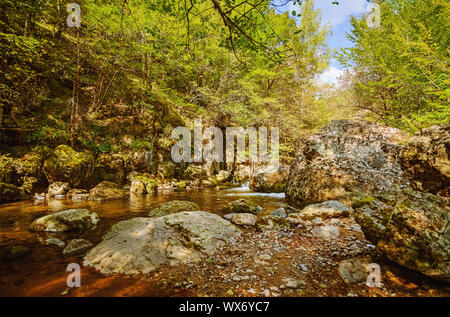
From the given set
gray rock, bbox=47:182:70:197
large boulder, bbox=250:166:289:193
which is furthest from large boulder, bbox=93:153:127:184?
large boulder, bbox=250:166:289:193

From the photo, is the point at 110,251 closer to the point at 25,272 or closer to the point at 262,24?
the point at 25,272

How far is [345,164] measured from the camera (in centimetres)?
581

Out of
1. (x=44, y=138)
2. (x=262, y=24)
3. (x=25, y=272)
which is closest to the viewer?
(x=25, y=272)

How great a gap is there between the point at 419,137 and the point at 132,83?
14.6 meters

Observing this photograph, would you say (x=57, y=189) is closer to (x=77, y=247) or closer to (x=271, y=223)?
(x=77, y=247)

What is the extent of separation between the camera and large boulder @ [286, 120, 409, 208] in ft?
17.5

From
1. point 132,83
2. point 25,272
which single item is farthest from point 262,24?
point 132,83

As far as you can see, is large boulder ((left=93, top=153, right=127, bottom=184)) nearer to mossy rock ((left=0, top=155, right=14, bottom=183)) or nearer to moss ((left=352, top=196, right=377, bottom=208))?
mossy rock ((left=0, top=155, right=14, bottom=183))

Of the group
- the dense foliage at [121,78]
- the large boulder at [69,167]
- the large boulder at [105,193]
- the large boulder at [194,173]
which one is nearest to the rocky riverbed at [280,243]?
the large boulder at [105,193]

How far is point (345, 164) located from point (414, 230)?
417 centimetres

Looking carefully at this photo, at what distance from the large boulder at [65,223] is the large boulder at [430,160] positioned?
7.00m

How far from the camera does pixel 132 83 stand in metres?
12.7

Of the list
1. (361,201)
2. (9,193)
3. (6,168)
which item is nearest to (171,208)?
(361,201)

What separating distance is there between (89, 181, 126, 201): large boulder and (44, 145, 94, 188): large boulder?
130 centimetres
